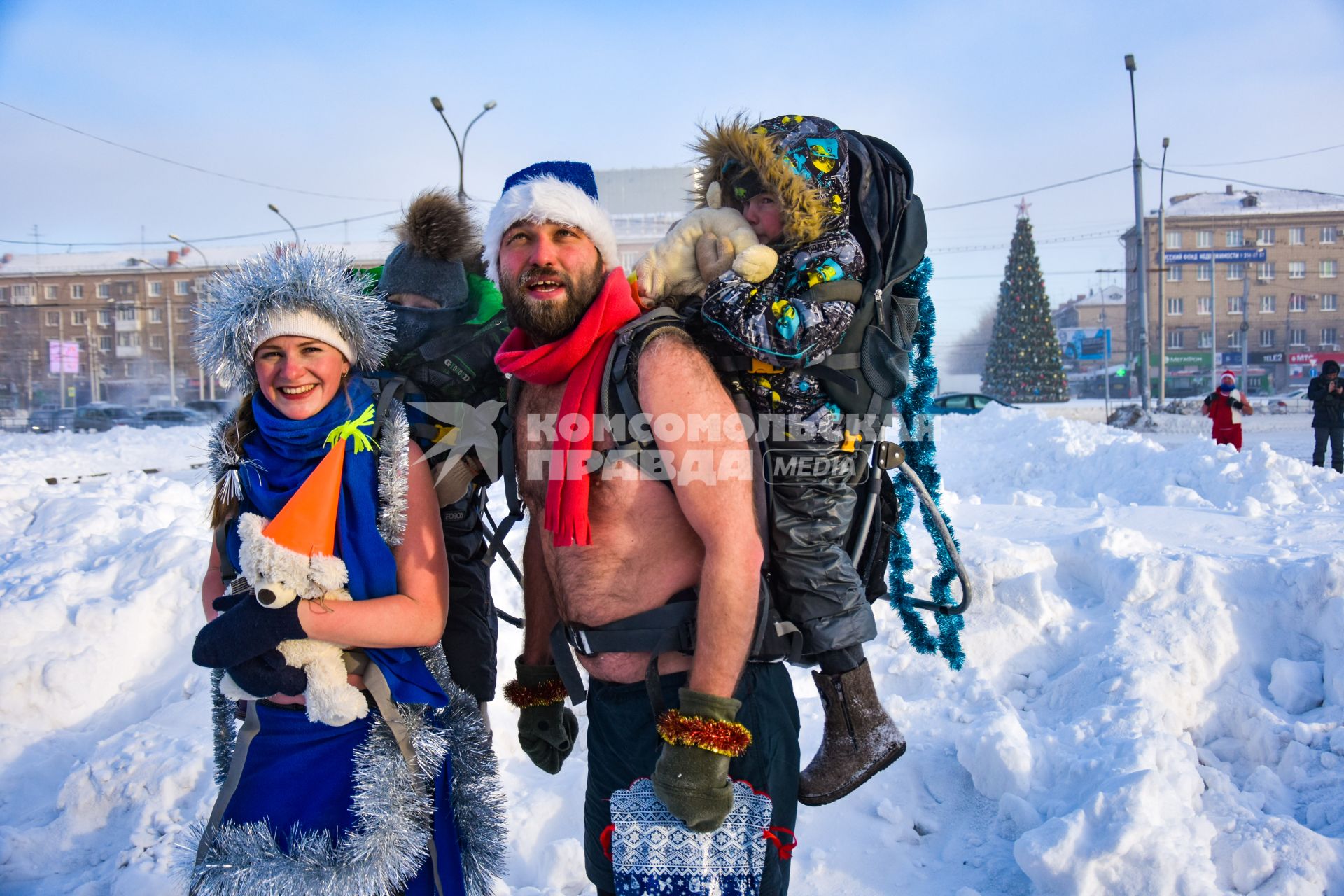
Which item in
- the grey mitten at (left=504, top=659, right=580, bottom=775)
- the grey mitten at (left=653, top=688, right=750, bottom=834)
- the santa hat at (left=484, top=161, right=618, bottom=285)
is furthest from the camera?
the grey mitten at (left=504, top=659, right=580, bottom=775)

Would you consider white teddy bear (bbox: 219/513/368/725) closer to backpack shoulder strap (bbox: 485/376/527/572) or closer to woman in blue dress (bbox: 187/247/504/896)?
woman in blue dress (bbox: 187/247/504/896)

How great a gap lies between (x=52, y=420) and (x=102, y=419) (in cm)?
200

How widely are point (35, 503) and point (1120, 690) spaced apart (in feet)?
30.1

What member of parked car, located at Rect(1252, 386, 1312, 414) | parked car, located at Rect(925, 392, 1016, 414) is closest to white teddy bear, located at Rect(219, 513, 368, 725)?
parked car, located at Rect(925, 392, 1016, 414)

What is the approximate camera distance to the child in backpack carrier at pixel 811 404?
1.94 meters

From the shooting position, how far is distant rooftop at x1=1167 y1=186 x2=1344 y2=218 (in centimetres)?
5300

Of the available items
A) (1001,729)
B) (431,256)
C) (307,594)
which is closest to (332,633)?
(307,594)

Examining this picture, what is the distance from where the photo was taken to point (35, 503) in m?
7.76

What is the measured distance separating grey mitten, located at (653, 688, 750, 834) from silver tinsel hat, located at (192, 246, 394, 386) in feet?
4.28

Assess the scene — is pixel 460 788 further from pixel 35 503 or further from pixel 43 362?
pixel 43 362

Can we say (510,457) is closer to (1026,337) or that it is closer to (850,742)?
(850,742)

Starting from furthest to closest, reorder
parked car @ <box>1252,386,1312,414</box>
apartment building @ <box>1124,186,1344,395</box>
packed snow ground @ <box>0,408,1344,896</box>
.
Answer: apartment building @ <box>1124,186,1344,395</box>, parked car @ <box>1252,386,1312,414</box>, packed snow ground @ <box>0,408,1344,896</box>

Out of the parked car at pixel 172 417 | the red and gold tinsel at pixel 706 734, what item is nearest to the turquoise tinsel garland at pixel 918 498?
the red and gold tinsel at pixel 706 734

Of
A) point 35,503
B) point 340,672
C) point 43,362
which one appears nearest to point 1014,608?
point 340,672
